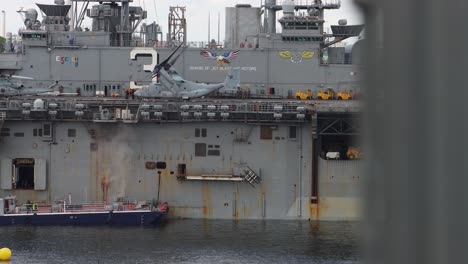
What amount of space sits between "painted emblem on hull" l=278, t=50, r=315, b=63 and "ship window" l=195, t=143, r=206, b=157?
12.3 metres

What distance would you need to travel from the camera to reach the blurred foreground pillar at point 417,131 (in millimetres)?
2148

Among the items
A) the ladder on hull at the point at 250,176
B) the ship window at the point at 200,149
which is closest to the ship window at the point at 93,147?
the ship window at the point at 200,149

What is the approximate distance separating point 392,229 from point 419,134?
0.27m

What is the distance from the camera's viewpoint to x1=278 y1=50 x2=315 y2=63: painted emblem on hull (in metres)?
50.1

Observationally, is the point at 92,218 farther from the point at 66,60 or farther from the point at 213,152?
the point at 66,60

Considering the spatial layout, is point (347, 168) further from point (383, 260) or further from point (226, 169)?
point (383, 260)

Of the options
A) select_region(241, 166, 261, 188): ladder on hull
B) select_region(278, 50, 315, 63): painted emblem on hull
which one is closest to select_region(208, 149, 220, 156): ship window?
select_region(241, 166, 261, 188): ladder on hull

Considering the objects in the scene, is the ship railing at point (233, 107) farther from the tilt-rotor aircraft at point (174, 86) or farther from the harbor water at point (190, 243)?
the tilt-rotor aircraft at point (174, 86)

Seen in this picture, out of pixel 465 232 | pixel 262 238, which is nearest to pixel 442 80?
pixel 465 232

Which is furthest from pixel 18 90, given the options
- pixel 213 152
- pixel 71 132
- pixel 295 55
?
pixel 295 55

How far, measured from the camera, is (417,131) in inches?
89.1

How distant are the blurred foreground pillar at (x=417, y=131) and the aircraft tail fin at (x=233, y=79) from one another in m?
45.2

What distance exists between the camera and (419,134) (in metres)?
2.26

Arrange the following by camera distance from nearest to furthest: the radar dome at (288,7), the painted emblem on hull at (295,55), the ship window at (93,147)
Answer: the ship window at (93,147) → the painted emblem on hull at (295,55) → the radar dome at (288,7)
